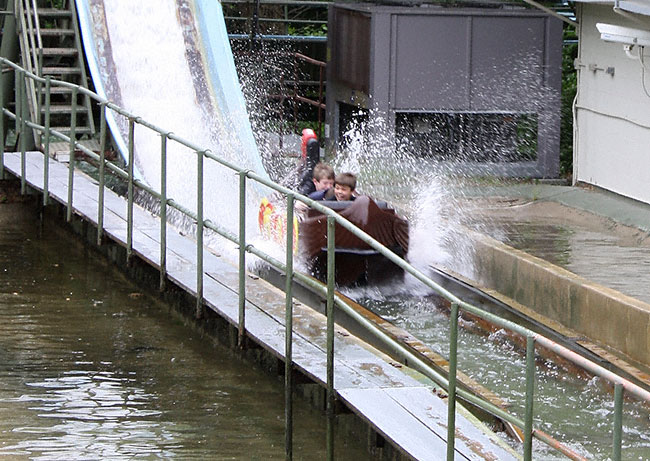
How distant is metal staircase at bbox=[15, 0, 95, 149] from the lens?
52.0 feet

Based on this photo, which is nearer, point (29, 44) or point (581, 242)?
point (581, 242)

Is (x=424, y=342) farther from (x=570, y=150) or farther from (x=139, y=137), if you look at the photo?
(x=570, y=150)

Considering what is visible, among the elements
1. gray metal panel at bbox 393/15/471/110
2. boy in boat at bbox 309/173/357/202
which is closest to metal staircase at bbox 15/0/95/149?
boy in boat at bbox 309/173/357/202

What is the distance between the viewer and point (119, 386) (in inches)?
358

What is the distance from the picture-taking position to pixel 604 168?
16156 millimetres

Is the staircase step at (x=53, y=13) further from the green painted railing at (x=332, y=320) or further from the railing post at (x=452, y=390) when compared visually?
the railing post at (x=452, y=390)

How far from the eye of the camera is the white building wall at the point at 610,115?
15195mm

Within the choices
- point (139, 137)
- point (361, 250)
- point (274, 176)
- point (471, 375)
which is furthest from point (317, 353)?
point (274, 176)

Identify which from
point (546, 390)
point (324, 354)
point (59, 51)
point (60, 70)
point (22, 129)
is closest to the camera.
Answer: point (324, 354)

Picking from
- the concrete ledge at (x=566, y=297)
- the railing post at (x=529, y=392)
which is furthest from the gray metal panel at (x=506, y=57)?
the railing post at (x=529, y=392)

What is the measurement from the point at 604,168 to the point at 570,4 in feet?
8.56

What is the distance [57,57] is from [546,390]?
1014 cm

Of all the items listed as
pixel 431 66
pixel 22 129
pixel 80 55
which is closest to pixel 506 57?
pixel 431 66

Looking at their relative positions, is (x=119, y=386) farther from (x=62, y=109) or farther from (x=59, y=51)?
(x=59, y=51)
